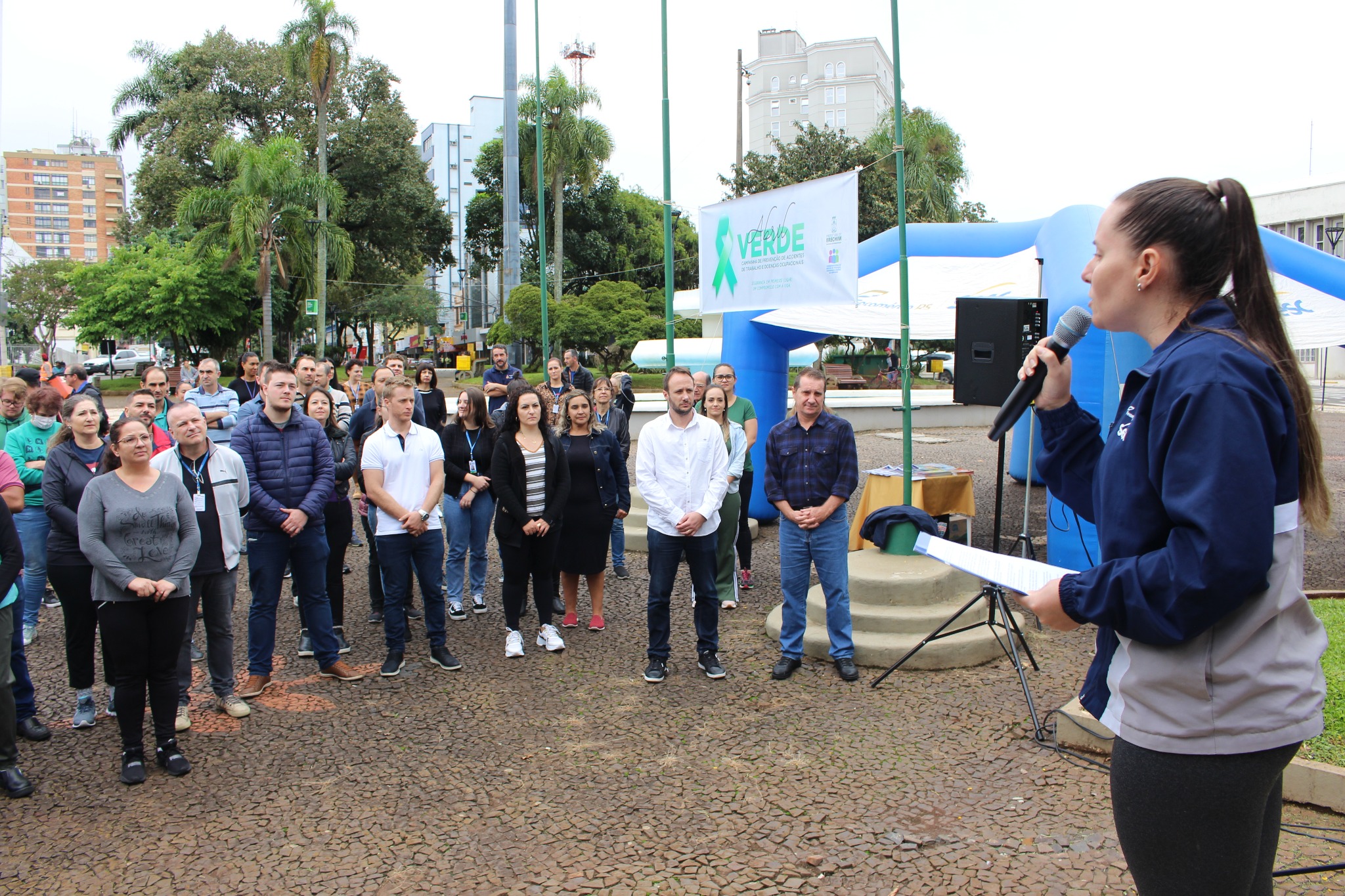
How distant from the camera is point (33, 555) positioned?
5984 mm

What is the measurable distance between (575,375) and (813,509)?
512cm

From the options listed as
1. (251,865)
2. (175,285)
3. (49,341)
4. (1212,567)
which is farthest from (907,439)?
(49,341)

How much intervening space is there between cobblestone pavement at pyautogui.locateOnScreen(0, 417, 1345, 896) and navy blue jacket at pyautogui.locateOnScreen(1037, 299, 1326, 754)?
2146 millimetres

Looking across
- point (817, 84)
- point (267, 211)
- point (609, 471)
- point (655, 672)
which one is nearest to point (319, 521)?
point (609, 471)

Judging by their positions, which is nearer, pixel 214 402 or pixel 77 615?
pixel 77 615

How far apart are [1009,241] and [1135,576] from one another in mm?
8111

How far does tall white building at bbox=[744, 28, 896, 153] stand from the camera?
99.2m

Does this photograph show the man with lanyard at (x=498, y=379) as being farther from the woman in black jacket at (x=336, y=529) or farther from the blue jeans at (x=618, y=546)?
the woman in black jacket at (x=336, y=529)

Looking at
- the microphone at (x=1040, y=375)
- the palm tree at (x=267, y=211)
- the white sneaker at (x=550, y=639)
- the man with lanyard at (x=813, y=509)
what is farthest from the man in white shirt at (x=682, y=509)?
the palm tree at (x=267, y=211)

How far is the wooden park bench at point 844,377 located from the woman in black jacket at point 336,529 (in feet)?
83.0

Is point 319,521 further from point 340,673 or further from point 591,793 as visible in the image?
point 591,793

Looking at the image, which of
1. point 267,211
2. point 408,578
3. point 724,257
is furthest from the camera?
point 267,211

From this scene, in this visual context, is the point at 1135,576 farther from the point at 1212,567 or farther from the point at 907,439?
the point at 907,439

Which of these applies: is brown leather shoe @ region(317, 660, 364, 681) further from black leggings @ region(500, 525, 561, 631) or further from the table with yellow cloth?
the table with yellow cloth
